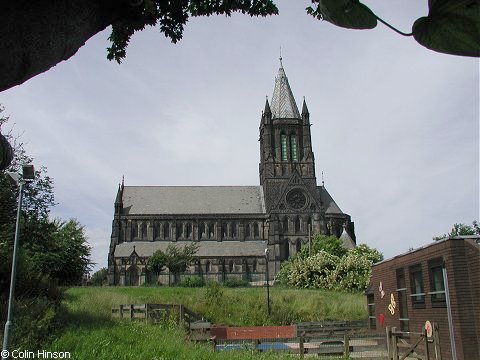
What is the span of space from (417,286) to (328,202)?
55.6 m

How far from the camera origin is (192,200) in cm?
7706

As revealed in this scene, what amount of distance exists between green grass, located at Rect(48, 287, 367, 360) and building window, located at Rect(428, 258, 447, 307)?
5.98m

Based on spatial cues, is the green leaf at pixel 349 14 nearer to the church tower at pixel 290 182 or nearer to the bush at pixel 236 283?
the bush at pixel 236 283

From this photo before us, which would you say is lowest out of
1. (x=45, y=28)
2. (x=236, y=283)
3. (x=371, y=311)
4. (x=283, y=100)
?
(x=371, y=311)

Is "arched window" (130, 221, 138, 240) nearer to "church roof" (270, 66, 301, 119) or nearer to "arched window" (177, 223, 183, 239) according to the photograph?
"arched window" (177, 223, 183, 239)

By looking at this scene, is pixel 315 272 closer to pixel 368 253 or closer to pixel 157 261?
pixel 368 253

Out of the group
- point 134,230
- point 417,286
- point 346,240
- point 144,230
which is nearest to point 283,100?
point 346,240

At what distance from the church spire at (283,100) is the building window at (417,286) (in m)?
58.9

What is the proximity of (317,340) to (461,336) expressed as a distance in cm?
554

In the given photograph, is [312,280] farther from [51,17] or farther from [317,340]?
[51,17]

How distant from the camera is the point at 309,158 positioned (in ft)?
246

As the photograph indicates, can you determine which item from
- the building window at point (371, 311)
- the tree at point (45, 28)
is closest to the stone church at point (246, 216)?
the building window at point (371, 311)

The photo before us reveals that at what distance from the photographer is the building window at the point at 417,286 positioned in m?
18.5

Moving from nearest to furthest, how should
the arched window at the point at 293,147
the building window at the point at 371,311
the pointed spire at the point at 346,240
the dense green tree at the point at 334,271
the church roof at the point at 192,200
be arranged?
the building window at the point at 371,311, the dense green tree at the point at 334,271, the pointed spire at the point at 346,240, the church roof at the point at 192,200, the arched window at the point at 293,147
